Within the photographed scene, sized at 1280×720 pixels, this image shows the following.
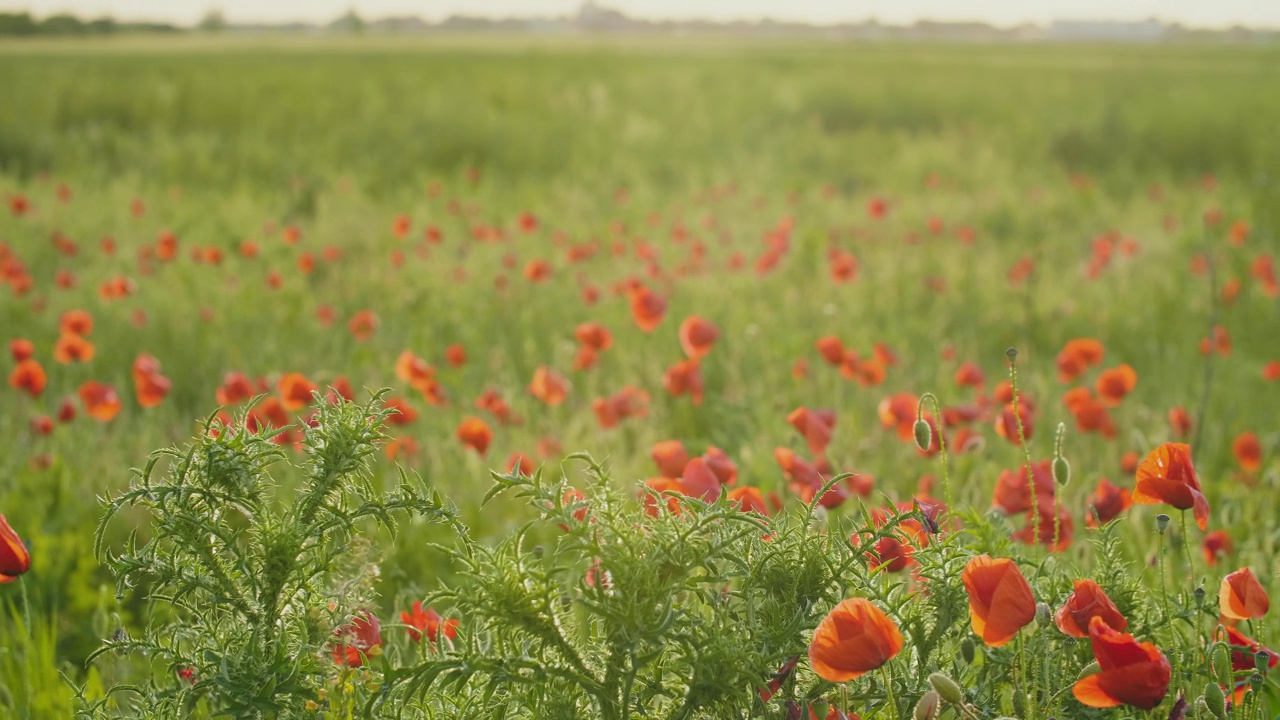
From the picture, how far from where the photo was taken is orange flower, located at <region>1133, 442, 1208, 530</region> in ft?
4.07

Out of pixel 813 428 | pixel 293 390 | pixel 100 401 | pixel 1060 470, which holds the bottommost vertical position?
pixel 100 401

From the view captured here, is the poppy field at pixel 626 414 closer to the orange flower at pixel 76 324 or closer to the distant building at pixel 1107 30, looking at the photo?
the orange flower at pixel 76 324

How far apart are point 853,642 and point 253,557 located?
0.61 m

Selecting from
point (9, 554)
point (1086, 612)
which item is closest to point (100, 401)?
point (9, 554)

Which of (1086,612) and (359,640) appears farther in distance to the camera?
(359,640)

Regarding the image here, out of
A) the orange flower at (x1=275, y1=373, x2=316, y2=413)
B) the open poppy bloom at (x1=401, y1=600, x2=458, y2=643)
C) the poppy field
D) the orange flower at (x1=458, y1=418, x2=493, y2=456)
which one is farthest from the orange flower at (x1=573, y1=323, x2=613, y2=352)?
the open poppy bloom at (x1=401, y1=600, x2=458, y2=643)

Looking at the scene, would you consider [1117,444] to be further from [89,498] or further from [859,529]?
[89,498]

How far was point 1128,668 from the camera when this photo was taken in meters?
1.00

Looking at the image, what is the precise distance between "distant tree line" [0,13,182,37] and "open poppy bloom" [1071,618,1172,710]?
46.5 metres

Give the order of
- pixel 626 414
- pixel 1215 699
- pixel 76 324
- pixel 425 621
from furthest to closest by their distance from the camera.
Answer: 1. pixel 76 324
2. pixel 626 414
3. pixel 425 621
4. pixel 1215 699

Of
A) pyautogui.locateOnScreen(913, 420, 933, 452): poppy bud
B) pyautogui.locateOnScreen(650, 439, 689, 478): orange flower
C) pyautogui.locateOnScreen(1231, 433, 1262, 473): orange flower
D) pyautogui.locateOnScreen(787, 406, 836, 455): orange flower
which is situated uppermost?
pyautogui.locateOnScreen(913, 420, 933, 452): poppy bud

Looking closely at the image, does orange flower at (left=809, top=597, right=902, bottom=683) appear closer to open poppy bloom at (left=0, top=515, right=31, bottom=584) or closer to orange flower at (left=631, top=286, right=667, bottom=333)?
open poppy bloom at (left=0, top=515, right=31, bottom=584)

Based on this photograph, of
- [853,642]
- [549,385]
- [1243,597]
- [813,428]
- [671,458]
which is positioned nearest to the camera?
[853,642]

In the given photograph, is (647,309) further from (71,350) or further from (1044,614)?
(1044,614)
